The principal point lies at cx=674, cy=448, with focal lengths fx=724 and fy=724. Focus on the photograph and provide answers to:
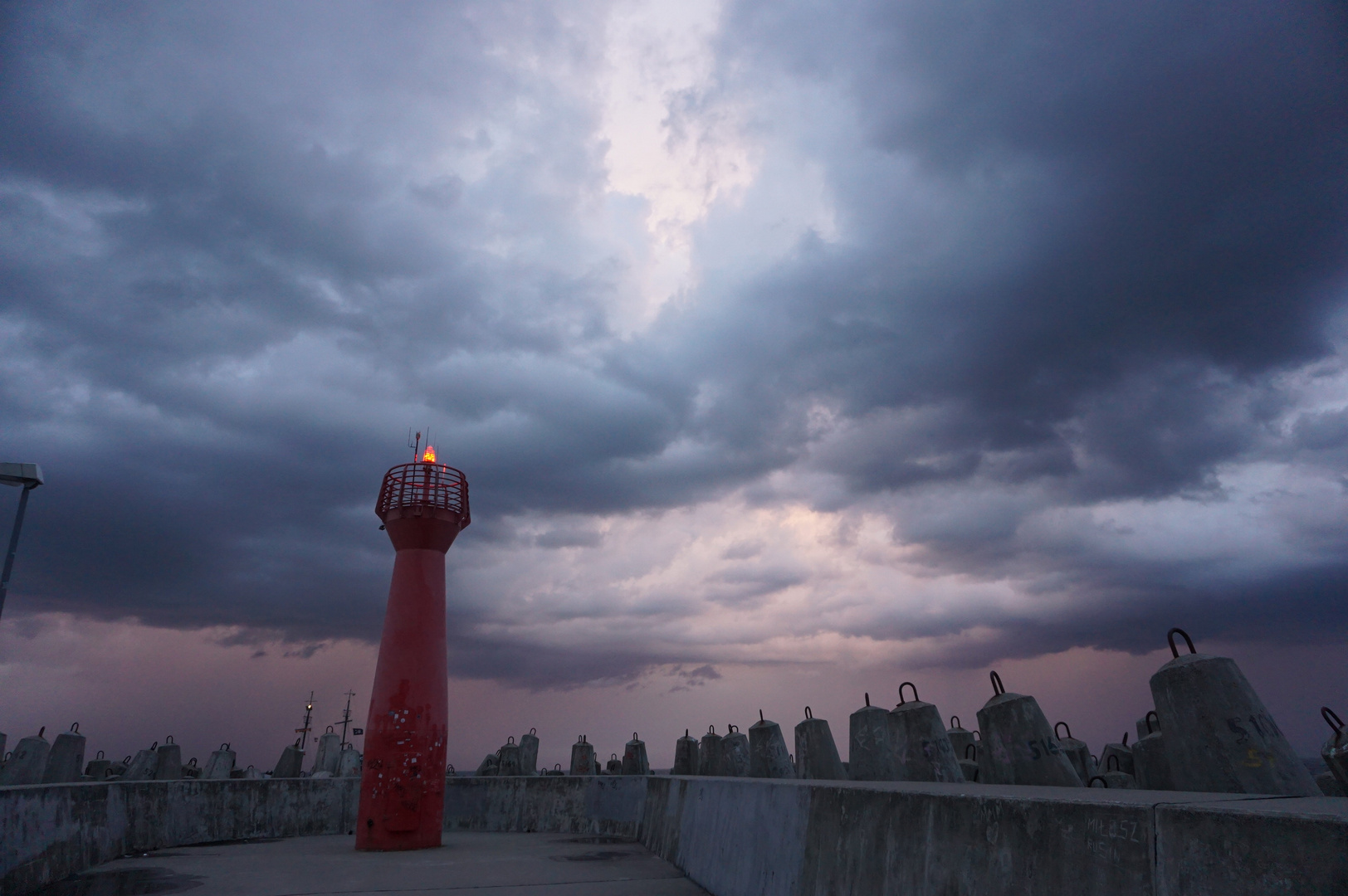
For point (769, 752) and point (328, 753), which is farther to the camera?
point (328, 753)

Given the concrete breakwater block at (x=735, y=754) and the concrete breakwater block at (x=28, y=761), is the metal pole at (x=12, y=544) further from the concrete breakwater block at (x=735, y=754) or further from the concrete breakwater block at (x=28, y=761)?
the concrete breakwater block at (x=735, y=754)

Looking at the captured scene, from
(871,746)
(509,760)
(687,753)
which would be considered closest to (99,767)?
(509,760)

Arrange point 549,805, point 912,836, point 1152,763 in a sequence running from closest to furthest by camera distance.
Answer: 1. point 912,836
2. point 1152,763
3. point 549,805

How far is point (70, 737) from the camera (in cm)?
1923

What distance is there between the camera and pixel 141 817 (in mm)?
15547

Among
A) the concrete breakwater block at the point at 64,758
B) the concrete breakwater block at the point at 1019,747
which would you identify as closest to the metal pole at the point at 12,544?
the concrete breakwater block at the point at 64,758

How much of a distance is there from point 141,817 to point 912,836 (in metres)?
17.6

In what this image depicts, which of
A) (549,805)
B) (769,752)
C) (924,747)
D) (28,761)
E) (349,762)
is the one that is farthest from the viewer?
(349,762)

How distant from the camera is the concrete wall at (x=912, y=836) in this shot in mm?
2889

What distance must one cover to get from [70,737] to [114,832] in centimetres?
704

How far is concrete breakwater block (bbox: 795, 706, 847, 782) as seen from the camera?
13039 millimetres

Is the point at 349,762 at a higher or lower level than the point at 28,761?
lower

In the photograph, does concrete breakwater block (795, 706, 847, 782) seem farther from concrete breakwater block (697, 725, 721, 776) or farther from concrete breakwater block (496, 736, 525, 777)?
concrete breakwater block (496, 736, 525, 777)

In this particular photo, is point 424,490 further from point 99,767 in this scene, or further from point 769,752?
point 99,767
